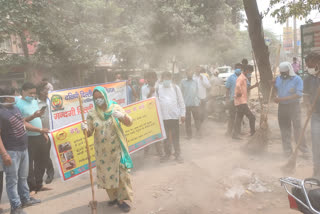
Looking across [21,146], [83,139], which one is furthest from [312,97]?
[21,146]

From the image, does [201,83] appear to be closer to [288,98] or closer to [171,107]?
[171,107]

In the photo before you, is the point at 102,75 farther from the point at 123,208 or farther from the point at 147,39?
the point at 123,208

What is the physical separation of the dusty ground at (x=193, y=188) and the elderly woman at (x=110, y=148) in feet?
1.40

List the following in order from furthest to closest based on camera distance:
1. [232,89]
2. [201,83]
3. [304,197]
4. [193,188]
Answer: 1. [201,83]
2. [232,89]
3. [193,188]
4. [304,197]

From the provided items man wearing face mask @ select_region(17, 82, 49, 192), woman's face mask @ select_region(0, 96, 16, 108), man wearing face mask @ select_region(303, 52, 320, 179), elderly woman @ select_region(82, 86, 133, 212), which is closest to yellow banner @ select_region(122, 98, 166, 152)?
man wearing face mask @ select_region(17, 82, 49, 192)

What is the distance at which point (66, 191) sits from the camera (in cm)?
486

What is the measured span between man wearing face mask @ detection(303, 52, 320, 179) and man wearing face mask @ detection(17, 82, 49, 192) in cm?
421

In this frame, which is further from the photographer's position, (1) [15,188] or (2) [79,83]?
(2) [79,83]

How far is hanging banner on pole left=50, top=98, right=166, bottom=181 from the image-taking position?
4570 mm

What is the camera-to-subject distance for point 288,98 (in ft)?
17.2

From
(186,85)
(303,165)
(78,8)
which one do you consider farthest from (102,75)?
(303,165)

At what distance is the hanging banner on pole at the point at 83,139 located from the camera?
4570 mm

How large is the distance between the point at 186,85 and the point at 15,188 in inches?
191

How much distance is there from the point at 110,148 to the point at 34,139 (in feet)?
5.66
